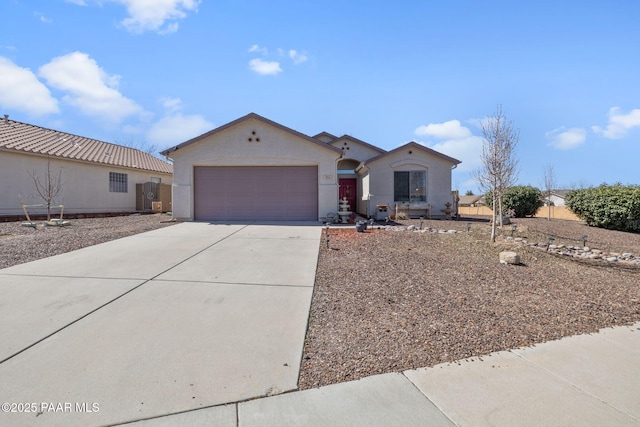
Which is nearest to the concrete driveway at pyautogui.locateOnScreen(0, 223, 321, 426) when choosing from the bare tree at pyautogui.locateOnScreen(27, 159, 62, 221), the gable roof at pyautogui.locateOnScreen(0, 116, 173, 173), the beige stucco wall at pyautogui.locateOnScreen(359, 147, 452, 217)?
the beige stucco wall at pyautogui.locateOnScreen(359, 147, 452, 217)

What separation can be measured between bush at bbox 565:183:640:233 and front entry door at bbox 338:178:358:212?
1186 cm

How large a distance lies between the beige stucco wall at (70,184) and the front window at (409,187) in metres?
→ 16.7

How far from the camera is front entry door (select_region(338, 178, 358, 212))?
20.2 meters

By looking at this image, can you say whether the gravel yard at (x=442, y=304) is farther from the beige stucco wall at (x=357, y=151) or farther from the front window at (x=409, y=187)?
the beige stucco wall at (x=357, y=151)

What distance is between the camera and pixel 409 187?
16703mm

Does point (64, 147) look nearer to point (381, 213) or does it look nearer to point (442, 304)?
point (381, 213)

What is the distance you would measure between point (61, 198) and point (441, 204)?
65.3 feet

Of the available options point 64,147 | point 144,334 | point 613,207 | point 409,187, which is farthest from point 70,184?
point 613,207

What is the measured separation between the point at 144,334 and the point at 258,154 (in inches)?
429

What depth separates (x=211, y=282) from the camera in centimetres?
514

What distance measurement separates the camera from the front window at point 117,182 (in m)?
18.8

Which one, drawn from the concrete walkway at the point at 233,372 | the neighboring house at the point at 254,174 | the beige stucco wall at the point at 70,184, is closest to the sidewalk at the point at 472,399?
the concrete walkway at the point at 233,372

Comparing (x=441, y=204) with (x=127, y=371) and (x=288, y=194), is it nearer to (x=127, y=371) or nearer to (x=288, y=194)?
(x=288, y=194)

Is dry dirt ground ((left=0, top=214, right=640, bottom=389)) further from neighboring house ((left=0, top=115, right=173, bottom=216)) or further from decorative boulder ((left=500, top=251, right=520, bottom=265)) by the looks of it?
neighboring house ((left=0, top=115, right=173, bottom=216))
